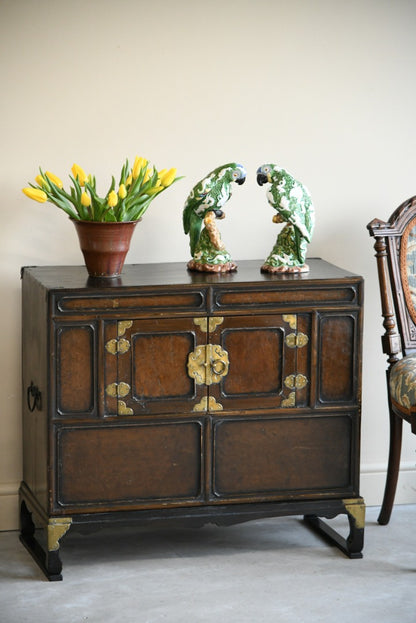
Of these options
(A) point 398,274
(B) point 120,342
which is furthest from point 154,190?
(A) point 398,274

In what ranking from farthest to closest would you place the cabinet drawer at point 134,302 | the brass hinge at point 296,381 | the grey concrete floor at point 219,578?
the brass hinge at point 296,381 < the cabinet drawer at point 134,302 < the grey concrete floor at point 219,578

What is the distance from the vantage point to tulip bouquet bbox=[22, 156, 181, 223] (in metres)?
3.39

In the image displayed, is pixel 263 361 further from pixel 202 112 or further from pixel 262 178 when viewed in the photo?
pixel 202 112

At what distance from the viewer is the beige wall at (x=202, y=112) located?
3646 mm

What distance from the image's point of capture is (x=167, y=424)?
11.2 ft

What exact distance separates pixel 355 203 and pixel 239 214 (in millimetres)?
467

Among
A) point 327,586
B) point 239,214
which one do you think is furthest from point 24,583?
point 239,214

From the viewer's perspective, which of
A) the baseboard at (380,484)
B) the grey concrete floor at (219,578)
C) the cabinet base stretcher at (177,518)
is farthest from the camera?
the baseboard at (380,484)

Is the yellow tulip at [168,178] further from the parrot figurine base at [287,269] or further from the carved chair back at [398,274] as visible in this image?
the carved chair back at [398,274]

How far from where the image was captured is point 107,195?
3.42 metres

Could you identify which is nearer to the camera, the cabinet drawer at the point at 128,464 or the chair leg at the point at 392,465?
the cabinet drawer at the point at 128,464

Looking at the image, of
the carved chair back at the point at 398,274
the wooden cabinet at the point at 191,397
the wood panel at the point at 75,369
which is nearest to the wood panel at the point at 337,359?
the wooden cabinet at the point at 191,397

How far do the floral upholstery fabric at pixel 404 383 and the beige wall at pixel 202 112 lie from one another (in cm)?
43

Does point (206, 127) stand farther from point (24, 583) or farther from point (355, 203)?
point (24, 583)
